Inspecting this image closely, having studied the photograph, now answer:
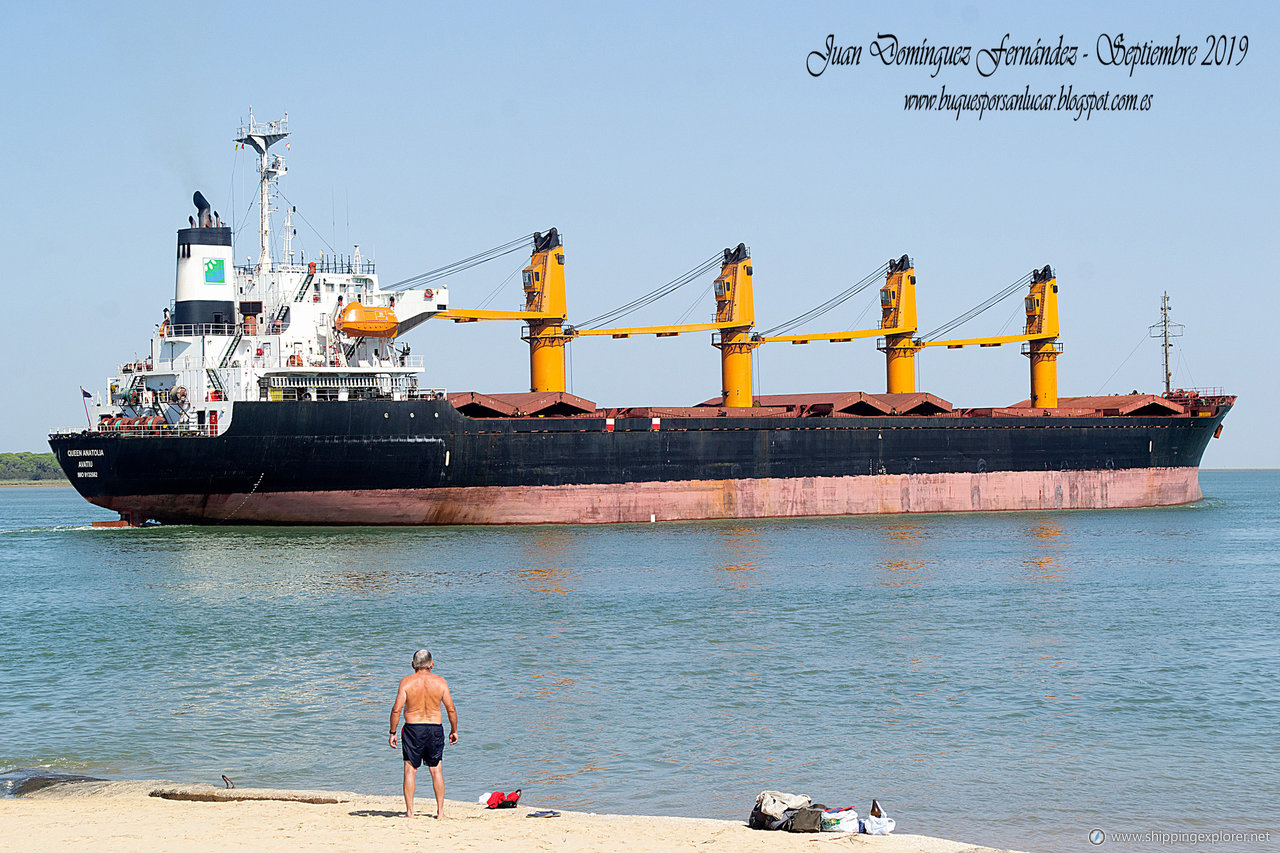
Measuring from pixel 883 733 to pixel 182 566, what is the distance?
18.2 m

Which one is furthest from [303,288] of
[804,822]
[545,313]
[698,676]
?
[804,822]

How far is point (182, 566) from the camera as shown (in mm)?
26141

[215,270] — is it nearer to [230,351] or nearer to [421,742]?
[230,351]

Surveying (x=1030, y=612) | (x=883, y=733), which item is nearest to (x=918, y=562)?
(x=1030, y=612)

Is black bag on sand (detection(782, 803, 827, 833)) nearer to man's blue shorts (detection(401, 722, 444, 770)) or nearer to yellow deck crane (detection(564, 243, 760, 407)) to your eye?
man's blue shorts (detection(401, 722, 444, 770))

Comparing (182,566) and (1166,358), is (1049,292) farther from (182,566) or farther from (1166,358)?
(182,566)

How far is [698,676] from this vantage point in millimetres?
15156

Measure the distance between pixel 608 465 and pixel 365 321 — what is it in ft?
26.3

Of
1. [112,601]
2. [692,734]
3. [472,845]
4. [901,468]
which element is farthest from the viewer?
[901,468]

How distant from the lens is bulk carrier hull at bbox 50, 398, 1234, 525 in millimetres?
31969

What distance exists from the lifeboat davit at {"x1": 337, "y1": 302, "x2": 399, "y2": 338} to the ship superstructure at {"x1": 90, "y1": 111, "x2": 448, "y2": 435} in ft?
0.09

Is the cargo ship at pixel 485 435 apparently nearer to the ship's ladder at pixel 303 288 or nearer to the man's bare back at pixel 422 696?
the ship's ladder at pixel 303 288

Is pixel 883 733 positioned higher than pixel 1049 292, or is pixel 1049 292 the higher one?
pixel 1049 292

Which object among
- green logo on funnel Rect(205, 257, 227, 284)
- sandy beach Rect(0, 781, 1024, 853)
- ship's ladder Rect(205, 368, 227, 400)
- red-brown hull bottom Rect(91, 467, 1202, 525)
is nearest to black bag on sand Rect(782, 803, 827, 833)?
sandy beach Rect(0, 781, 1024, 853)
